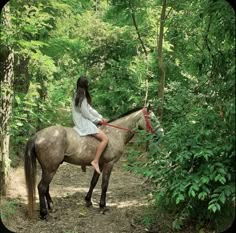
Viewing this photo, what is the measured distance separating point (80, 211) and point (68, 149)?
110 cm

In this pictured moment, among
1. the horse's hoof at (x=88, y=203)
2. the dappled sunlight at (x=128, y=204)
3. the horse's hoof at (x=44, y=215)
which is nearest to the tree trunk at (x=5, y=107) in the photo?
the horse's hoof at (x=44, y=215)

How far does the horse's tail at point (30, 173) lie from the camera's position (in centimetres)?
622

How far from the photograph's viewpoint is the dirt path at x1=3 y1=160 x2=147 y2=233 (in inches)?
247

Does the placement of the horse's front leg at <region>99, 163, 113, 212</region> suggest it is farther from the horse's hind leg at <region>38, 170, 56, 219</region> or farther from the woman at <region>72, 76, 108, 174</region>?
the horse's hind leg at <region>38, 170, 56, 219</region>

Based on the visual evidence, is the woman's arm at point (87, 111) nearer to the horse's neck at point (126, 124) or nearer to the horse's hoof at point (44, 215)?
the horse's neck at point (126, 124)

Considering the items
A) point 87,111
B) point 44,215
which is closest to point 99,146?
point 87,111

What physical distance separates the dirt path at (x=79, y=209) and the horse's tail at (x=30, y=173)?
34 centimetres

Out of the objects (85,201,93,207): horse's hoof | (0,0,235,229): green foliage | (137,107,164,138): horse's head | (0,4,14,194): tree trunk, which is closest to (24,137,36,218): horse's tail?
(0,4,14,194): tree trunk

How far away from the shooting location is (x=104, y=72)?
39.3 feet

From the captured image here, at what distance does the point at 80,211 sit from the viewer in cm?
703

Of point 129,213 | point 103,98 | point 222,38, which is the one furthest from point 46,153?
point 103,98

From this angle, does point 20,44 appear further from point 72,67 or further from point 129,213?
point 72,67

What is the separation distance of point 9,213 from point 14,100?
2.42 meters

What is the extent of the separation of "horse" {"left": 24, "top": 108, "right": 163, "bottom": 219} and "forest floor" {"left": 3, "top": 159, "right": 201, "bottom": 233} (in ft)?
0.70
